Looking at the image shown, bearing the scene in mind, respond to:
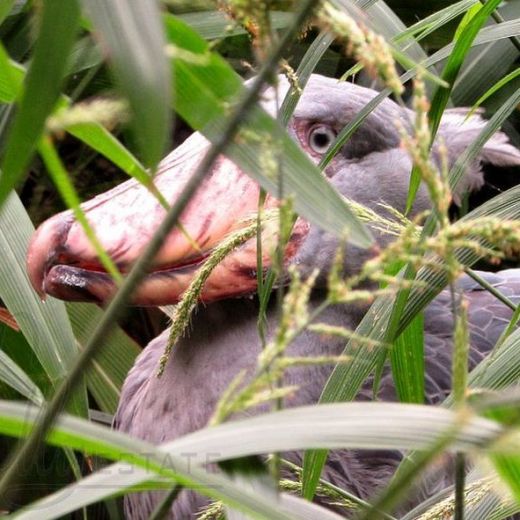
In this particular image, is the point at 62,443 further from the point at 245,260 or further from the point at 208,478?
the point at 245,260

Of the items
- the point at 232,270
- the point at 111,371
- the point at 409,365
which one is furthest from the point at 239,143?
the point at 111,371

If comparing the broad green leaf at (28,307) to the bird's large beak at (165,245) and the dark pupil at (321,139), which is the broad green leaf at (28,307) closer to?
the bird's large beak at (165,245)

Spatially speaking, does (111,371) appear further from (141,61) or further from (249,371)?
(141,61)

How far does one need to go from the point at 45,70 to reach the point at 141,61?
0.17 feet

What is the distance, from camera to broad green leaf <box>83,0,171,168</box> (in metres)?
0.35

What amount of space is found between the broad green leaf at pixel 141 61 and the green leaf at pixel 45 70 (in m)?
0.02

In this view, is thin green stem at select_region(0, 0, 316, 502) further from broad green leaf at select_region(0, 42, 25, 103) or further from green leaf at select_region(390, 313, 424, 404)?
green leaf at select_region(390, 313, 424, 404)

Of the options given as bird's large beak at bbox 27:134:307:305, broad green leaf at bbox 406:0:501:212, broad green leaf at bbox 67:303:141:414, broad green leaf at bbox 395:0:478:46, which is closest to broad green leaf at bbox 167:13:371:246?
broad green leaf at bbox 406:0:501:212

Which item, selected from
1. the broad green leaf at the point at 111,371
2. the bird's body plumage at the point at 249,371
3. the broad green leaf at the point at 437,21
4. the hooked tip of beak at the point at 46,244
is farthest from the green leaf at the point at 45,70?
the broad green leaf at the point at 111,371

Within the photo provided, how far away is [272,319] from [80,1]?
0.97 m

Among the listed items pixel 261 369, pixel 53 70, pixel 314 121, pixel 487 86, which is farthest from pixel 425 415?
pixel 487 86

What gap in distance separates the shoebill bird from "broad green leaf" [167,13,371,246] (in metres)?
0.60

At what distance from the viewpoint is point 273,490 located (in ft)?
1.47

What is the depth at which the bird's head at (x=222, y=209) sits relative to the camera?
107cm
